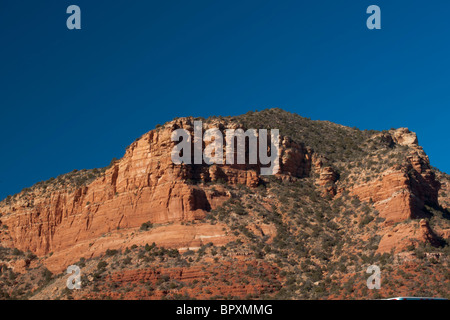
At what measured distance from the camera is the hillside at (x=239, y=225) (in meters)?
62.3

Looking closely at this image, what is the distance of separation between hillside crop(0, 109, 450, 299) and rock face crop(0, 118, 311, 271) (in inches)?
6.7

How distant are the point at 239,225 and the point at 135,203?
14068 mm

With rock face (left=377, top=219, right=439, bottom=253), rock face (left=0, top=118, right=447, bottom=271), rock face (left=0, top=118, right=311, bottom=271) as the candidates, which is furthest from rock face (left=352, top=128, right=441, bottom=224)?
rock face (left=0, top=118, right=311, bottom=271)

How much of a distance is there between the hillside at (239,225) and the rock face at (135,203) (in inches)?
6.7

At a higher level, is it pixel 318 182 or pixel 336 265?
pixel 318 182

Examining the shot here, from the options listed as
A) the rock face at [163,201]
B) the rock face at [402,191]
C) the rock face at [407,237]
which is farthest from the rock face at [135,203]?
the rock face at [407,237]

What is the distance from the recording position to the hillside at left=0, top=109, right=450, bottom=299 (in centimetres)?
6228

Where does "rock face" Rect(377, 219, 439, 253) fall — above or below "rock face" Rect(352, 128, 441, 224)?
below

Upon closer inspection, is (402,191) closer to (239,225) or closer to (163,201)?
(239,225)

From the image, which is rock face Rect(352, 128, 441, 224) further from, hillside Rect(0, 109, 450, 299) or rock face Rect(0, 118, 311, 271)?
rock face Rect(0, 118, 311, 271)

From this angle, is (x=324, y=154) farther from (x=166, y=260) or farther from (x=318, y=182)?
(x=166, y=260)

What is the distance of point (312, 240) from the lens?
72.5m

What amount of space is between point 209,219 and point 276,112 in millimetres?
38908
